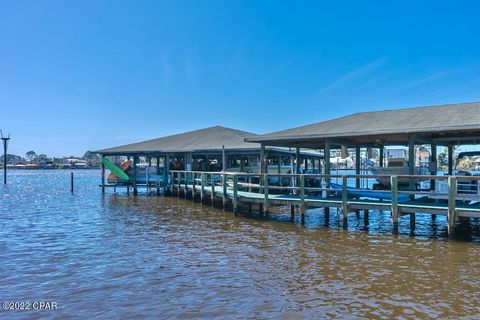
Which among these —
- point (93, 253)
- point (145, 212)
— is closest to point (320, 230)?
point (93, 253)

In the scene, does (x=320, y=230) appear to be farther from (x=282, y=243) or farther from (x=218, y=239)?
(x=218, y=239)

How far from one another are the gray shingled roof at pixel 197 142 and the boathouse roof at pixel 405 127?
7860mm

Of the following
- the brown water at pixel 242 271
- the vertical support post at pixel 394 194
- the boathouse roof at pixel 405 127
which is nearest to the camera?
the brown water at pixel 242 271

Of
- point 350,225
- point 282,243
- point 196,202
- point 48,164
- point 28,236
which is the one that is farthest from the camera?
point 48,164

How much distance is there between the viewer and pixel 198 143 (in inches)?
1163

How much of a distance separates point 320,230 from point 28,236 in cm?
996

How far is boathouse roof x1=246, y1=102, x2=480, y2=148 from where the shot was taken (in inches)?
512

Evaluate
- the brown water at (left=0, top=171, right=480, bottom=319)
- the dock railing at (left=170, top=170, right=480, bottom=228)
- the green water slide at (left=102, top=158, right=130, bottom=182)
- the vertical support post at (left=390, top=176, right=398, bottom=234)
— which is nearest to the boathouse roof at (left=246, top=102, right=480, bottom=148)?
the dock railing at (left=170, top=170, right=480, bottom=228)

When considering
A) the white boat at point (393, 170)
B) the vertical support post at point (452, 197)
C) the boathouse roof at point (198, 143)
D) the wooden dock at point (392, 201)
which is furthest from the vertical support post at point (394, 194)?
the boathouse roof at point (198, 143)

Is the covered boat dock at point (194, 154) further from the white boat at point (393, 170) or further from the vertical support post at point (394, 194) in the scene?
the vertical support post at point (394, 194)

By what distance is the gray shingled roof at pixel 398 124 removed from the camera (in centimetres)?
1287

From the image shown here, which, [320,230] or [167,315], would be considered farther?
[320,230]

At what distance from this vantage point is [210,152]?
90.9 ft

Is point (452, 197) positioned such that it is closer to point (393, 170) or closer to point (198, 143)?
point (393, 170)
